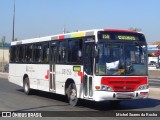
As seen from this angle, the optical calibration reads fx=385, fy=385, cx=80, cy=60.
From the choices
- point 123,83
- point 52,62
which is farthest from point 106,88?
point 52,62

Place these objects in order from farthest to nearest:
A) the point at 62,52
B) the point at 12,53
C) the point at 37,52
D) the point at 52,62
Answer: the point at 12,53
the point at 37,52
the point at 52,62
the point at 62,52

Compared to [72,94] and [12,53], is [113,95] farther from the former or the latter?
[12,53]

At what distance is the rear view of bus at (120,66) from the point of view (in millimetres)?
13617

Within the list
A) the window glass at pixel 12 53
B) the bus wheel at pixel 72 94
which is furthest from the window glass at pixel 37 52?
the bus wheel at pixel 72 94

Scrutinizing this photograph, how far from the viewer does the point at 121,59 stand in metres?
13.9

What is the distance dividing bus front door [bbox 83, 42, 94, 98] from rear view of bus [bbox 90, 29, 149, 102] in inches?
14.8

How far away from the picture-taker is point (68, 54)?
15.8 meters

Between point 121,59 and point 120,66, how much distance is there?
0.87 feet

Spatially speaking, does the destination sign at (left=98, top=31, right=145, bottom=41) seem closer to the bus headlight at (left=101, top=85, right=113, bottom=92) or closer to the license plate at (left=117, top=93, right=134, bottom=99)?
the bus headlight at (left=101, top=85, right=113, bottom=92)

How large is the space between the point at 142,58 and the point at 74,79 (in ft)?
9.30

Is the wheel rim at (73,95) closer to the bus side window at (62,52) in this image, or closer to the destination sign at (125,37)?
the bus side window at (62,52)

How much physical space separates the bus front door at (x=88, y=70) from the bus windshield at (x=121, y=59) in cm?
44

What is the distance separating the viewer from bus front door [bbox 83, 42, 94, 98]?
45.8 ft

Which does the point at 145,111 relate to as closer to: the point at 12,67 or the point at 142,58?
the point at 142,58
